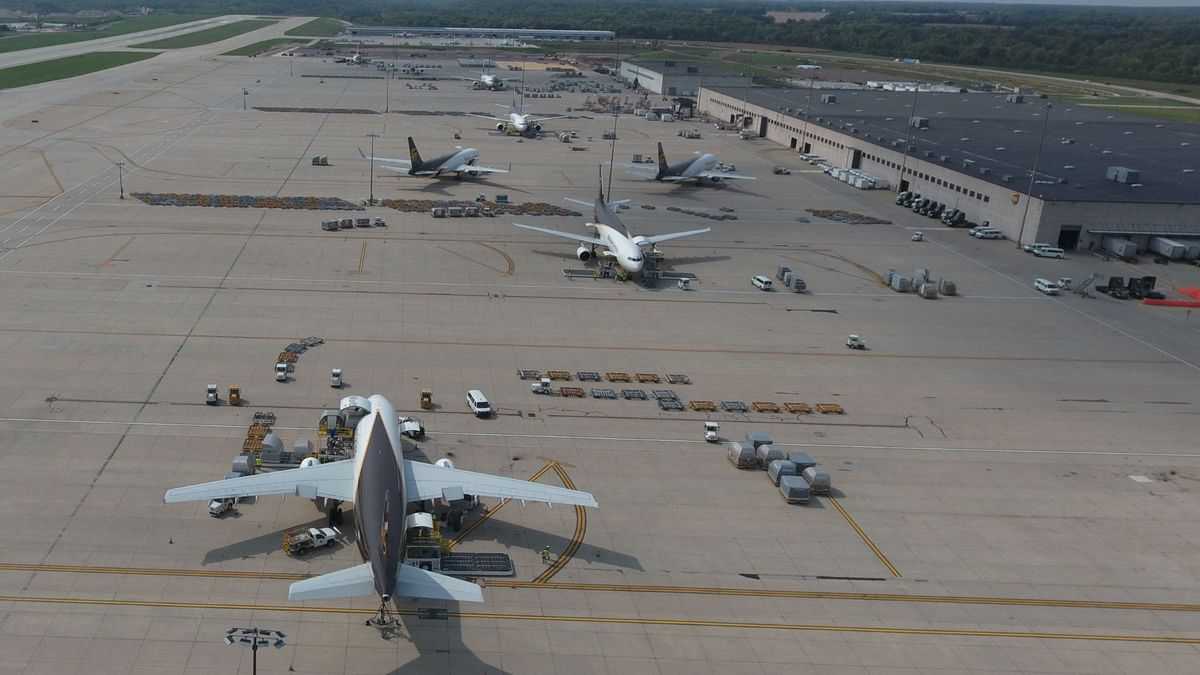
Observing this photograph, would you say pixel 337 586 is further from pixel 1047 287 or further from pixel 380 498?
pixel 1047 287

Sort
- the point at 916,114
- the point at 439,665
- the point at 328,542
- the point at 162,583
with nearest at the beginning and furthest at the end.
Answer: the point at 439,665 → the point at 162,583 → the point at 328,542 → the point at 916,114

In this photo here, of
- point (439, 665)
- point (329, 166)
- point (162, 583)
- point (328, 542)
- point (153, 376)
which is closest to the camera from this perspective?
point (439, 665)

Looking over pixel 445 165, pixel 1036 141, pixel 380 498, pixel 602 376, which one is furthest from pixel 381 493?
pixel 1036 141

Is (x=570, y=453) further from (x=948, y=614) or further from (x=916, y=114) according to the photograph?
(x=916, y=114)

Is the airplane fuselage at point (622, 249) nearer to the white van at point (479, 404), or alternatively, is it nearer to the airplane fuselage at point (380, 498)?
the white van at point (479, 404)

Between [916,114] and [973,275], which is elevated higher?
[916,114]

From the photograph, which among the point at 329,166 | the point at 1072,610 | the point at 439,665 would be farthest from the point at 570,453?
the point at 329,166

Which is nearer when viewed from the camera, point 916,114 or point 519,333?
point 519,333
